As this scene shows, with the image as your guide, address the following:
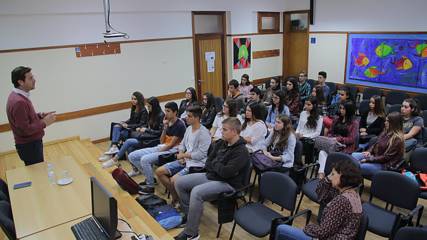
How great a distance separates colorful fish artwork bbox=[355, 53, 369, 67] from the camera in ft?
25.7

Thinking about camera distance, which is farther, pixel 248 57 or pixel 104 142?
pixel 248 57

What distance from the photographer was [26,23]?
18.6ft

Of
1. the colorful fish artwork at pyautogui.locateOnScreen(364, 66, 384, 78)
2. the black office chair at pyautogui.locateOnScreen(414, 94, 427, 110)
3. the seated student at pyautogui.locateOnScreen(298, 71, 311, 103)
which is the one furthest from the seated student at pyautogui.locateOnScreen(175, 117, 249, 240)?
the colorful fish artwork at pyautogui.locateOnScreen(364, 66, 384, 78)

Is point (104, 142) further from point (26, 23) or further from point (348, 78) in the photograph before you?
point (348, 78)

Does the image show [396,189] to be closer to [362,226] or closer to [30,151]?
[362,226]

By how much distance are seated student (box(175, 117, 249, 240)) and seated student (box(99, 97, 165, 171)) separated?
1.74m

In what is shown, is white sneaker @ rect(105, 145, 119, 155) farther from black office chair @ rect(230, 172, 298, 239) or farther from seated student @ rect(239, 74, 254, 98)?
seated student @ rect(239, 74, 254, 98)

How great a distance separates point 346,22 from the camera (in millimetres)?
8039

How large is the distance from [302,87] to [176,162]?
4.55 m

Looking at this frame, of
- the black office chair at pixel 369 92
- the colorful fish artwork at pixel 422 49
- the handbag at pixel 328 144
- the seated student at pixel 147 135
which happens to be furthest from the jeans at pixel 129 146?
the colorful fish artwork at pixel 422 49

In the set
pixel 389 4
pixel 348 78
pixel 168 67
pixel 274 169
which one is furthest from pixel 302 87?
pixel 274 169

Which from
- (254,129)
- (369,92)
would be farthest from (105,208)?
(369,92)

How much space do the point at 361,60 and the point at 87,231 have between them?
742 cm

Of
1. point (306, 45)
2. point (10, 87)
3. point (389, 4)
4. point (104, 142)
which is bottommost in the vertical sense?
point (104, 142)
